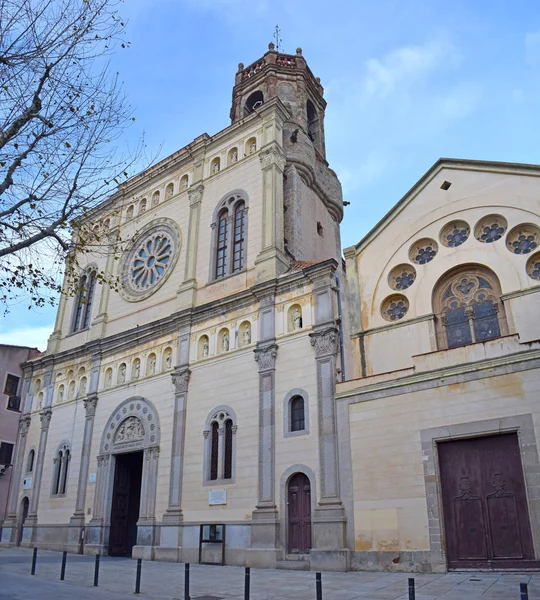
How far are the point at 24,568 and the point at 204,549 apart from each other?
6059 millimetres

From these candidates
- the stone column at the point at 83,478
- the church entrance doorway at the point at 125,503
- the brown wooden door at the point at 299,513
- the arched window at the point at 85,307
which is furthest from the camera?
the arched window at the point at 85,307

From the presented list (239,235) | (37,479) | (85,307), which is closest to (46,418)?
(37,479)

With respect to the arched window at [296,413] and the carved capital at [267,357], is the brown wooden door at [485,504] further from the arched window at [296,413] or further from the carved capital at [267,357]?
the carved capital at [267,357]

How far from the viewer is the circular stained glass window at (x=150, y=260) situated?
28.6m

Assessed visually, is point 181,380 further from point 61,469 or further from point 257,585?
point 257,585

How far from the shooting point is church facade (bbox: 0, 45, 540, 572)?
50.1ft

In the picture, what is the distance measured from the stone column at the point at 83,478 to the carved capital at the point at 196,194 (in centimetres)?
1103

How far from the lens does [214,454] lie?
71.6 feet

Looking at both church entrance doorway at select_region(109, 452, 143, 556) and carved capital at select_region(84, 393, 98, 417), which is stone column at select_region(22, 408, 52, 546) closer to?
carved capital at select_region(84, 393, 98, 417)

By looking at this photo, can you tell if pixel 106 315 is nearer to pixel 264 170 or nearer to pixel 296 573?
pixel 264 170

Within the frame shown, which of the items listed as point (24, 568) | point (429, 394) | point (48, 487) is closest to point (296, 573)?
point (429, 394)

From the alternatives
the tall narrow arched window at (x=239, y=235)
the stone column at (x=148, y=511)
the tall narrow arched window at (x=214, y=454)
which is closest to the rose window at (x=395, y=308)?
the tall narrow arched window at (x=239, y=235)

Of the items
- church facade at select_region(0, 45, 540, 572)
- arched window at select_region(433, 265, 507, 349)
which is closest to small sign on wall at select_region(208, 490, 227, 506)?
church facade at select_region(0, 45, 540, 572)

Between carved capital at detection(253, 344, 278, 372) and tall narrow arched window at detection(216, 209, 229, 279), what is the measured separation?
212 inches
